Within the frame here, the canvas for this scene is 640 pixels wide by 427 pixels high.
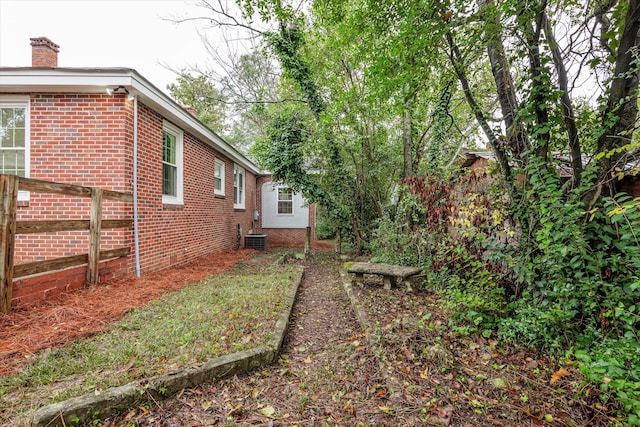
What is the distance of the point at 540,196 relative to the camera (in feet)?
9.84

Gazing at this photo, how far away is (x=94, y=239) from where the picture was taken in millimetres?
4473

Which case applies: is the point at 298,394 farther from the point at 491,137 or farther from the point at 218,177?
the point at 218,177

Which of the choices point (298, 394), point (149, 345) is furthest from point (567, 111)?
point (149, 345)

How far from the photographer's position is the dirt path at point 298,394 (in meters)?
2.05

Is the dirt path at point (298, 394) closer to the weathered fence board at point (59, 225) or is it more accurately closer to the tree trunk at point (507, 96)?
the weathered fence board at point (59, 225)

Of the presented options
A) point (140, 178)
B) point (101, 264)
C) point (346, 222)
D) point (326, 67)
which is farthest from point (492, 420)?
point (326, 67)

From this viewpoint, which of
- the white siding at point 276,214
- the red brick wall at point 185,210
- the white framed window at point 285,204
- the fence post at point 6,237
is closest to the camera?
the fence post at point 6,237

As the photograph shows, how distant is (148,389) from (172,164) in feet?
19.2

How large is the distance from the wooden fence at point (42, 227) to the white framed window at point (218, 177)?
15.5 feet

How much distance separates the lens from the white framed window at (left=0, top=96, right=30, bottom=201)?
514 centimetres

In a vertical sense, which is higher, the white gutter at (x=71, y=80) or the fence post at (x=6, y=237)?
the white gutter at (x=71, y=80)

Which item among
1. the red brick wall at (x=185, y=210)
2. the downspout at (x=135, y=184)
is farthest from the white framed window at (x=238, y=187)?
the downspout at (x=135, y=184)

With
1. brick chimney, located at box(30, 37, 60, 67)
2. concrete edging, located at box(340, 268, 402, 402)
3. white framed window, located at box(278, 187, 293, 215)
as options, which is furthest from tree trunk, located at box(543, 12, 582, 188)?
white framed window, located at box(278, 187, 293, 215)

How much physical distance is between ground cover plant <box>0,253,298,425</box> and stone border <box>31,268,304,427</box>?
96 mm
